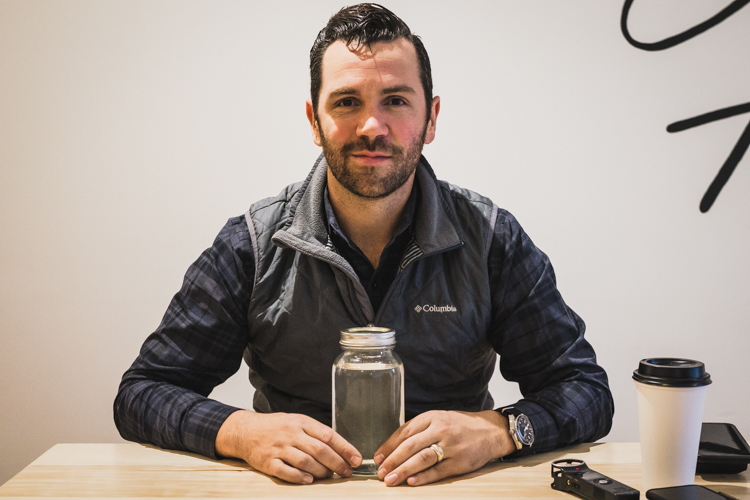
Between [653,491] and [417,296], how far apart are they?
23.0 inches

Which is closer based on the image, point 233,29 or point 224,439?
point 224,439

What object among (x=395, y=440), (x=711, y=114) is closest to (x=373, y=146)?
(x=395, y=440)

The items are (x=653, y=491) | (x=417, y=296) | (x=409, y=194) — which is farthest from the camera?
(x=409, y=194)

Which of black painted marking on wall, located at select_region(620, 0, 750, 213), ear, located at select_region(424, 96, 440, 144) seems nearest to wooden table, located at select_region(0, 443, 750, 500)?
ear, located at select_region(424, 96, 440, 144)

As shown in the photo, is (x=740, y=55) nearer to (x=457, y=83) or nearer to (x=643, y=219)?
(x=643, y=219)

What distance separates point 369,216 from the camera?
1.43 meters

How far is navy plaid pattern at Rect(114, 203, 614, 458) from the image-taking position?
1.22 meters

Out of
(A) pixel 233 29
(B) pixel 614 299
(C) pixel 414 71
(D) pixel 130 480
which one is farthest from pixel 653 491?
(A) pixel 233 29

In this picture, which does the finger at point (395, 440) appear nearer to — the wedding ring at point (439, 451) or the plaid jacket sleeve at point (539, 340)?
the wedding ring at point (439, 451)

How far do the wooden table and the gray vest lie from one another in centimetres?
30

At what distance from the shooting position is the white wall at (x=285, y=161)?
7.34 ft

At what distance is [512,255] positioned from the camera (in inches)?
55.0

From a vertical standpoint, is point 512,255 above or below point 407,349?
above

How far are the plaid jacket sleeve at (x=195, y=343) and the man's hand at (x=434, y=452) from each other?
386mm
